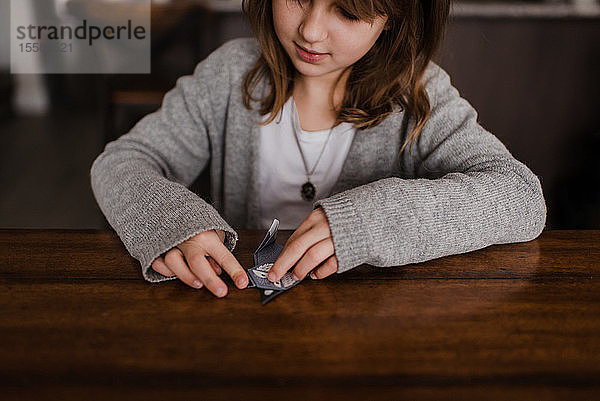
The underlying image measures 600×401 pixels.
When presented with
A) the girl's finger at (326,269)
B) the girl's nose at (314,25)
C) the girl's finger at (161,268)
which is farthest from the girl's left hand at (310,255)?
the girl's nose at (314,25)

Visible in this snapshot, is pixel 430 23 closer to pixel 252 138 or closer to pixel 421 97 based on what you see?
pixel 421 97

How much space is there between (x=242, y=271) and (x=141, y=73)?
111cm

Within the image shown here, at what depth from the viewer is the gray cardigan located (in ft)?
2.47

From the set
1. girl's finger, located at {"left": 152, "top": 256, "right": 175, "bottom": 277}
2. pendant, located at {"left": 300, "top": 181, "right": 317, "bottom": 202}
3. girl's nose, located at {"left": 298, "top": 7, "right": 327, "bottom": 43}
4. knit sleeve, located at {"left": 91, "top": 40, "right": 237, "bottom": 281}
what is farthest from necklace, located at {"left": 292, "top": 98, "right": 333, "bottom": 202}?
girl's finger, located at {"left": 152, "top": 256, "right": 175, "bottom": 277}

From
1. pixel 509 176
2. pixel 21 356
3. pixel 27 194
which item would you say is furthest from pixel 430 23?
pixel 27 194

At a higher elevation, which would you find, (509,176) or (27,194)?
(509,176)

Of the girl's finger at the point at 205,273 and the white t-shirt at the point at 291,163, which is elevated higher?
the girl's finger at the point at 205,273

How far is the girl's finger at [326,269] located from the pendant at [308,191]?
472 millimetres

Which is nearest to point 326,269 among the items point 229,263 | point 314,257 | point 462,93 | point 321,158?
point 314,257

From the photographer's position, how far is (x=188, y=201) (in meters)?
0.81

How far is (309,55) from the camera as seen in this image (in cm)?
96

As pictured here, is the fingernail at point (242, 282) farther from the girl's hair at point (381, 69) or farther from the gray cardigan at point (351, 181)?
the girl's hair at point (381, 69)

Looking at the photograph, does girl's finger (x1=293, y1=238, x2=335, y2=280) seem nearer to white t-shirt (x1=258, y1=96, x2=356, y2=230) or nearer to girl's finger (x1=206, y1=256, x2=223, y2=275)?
girl's finger (x1=206, y1=256, x2=223, y2=275)

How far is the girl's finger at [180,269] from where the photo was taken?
0.70 meters
